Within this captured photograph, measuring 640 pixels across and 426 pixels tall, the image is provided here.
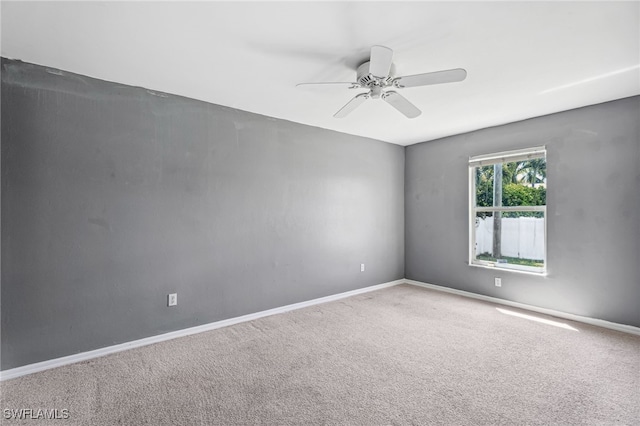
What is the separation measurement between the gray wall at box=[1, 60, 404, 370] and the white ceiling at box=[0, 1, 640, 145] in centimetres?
34

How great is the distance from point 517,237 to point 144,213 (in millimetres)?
4367

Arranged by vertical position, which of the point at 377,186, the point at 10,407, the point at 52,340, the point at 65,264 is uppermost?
the point at 377,186

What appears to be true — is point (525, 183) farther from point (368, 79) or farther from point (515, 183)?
point (368, 79)

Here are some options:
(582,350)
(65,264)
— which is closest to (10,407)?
(65,264)

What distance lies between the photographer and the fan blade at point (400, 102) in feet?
7.80

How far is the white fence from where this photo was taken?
3734 mm

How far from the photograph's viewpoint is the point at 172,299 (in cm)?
293

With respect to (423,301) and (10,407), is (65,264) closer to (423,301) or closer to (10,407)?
(10,407)

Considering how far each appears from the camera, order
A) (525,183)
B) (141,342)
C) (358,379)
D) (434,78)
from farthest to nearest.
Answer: (525,183)
(141,342)
(358,379)
(434,78)

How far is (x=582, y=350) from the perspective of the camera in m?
2.64

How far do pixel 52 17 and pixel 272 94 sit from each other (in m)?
1.62

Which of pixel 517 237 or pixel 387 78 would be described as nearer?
pixel 387 78

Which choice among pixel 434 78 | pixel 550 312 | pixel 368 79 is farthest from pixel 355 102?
pixel 550 312

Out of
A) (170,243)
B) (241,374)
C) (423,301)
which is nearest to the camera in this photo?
(241,374)
